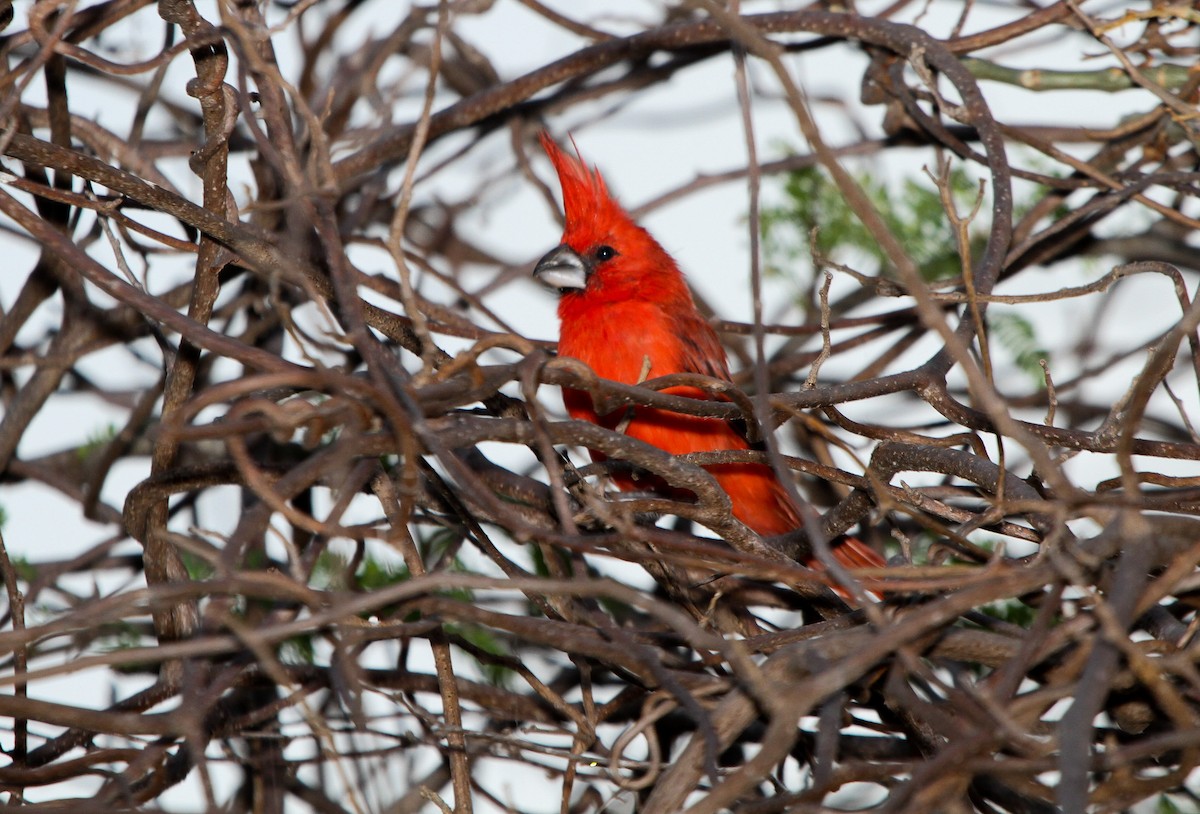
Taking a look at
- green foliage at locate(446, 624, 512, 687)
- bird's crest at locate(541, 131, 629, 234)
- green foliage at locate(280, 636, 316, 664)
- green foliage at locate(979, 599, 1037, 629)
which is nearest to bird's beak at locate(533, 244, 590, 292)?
bird's crest at locate(541, 131, 629, 234)

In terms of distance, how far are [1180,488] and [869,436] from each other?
0.52 metres

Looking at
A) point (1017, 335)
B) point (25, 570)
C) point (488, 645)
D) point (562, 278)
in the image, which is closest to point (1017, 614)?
point (1017, 335)

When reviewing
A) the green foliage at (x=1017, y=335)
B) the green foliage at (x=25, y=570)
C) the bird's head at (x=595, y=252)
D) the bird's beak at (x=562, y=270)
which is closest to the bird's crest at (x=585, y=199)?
the bird's head at (x=595, y=252)

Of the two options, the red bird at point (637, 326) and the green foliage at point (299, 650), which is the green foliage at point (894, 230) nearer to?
the red bird at point (637, 326)

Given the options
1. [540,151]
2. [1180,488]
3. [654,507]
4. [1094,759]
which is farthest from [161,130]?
[1094,759]

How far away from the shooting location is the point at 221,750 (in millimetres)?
2533

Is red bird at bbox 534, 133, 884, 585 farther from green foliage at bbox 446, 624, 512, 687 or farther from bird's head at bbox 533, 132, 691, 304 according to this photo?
green foliage at bbox 446, 624, 512, 687

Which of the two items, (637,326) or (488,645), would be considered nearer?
(488,645)

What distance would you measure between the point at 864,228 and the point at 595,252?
0.77 metres

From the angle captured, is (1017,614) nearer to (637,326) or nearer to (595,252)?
(637,326)

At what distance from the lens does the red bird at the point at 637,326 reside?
10.5 feet

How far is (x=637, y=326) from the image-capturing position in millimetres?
3396

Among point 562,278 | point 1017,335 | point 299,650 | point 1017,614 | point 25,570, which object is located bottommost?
point 1017,614

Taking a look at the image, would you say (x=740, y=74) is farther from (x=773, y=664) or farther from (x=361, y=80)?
(x=361, y=80)
